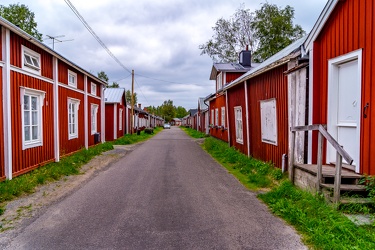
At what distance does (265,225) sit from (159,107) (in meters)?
126

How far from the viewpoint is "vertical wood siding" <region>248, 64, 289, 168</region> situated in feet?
27.0

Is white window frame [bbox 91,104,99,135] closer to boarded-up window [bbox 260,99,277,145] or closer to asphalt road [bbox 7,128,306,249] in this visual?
asphalt road [bbox 7,128,306,249]

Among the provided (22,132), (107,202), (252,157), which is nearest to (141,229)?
(107,202)

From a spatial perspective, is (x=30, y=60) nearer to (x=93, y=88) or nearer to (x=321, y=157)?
(x=93, y=88)

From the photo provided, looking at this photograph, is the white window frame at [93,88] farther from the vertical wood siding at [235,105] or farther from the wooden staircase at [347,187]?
the wooden staircase at [347,187]

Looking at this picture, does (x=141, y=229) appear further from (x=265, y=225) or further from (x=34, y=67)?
(x=34, y=67)

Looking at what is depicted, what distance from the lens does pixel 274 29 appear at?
30000 mm

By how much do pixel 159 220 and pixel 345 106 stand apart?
4.39m

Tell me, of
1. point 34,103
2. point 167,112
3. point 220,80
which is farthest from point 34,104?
point 167,112

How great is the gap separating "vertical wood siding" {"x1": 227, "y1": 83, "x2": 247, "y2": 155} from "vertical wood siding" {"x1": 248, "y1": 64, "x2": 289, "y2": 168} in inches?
38.7

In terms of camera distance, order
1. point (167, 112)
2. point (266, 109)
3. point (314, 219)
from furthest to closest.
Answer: point (167, 112), point (266, 109), point (314, 219)

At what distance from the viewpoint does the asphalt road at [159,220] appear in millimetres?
3863

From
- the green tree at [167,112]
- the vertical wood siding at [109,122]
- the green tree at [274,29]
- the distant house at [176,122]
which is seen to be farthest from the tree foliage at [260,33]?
the distant house at [176,122]

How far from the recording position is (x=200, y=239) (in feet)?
13.0
